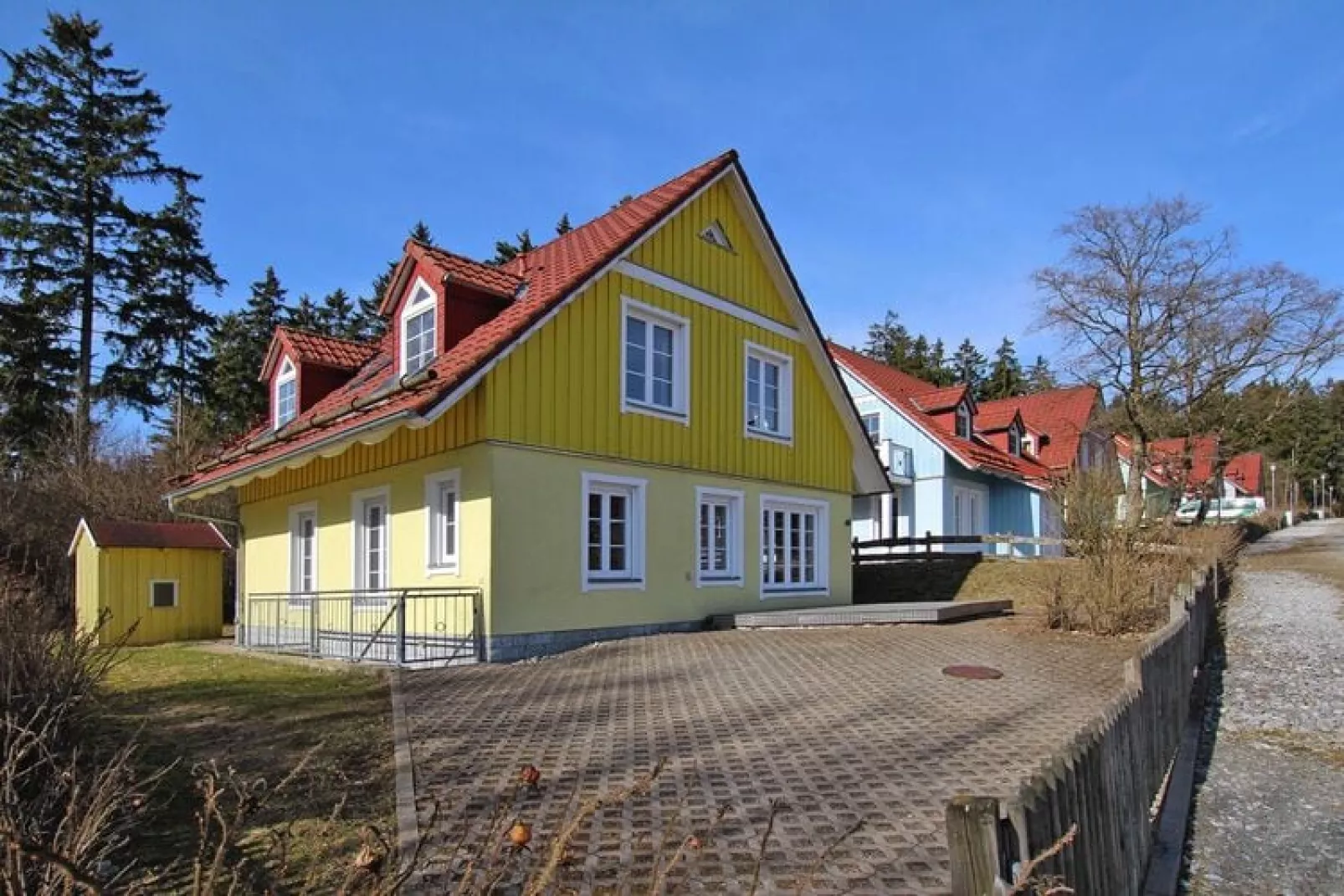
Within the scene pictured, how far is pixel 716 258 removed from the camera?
54.0 ft

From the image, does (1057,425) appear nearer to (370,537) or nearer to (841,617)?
(841,617)

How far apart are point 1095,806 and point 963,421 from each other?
95.5 ft

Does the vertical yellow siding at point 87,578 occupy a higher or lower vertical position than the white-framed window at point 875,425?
lower

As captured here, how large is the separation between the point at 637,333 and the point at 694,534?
360cm

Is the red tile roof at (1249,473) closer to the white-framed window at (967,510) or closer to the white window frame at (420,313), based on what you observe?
the white-framed window at (967,510)

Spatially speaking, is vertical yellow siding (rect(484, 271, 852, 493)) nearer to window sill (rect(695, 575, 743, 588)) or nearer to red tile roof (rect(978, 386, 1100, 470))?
window sill (rect(695, 575, 743, 588))

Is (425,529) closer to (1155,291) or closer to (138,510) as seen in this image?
(138,510)

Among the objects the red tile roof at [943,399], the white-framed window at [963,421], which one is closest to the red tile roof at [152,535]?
the red tile roof at [943,399]

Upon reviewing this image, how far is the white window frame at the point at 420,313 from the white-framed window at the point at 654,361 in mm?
2955

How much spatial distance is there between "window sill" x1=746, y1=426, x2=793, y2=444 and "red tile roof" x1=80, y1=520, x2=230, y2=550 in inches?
492

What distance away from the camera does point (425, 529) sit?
13539 millimetres

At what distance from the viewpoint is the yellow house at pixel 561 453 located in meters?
12.5

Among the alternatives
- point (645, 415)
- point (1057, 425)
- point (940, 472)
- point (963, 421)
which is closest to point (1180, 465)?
point (1057, 425)

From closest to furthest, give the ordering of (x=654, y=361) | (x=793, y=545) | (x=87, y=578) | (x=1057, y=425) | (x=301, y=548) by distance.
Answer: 1. (x=654, y=361)
2. (x=301, y=548)
3. (x=793, y=545)
4. (x=87, y=578)
5. (x=1057, y=425)
